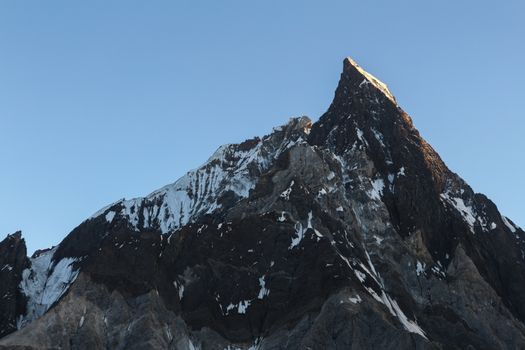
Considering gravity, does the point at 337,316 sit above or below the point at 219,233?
below

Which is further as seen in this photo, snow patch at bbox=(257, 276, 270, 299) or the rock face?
snow patch at bbox=(257, 276, 270, 299)

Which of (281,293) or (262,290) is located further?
(262,290)

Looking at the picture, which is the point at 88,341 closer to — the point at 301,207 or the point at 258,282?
the point at 258,282

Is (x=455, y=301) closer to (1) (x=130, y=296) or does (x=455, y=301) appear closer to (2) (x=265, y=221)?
(2) (x=265, y=221)

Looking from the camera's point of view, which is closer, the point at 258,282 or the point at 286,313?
the point at 286,313

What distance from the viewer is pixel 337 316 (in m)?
155

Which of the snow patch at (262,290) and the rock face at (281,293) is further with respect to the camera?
the snow patch at (262,290)

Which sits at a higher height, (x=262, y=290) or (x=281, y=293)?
(x=262, y=290)

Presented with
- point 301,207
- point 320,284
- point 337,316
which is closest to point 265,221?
point 301,207

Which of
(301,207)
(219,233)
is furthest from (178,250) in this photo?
(301,207)

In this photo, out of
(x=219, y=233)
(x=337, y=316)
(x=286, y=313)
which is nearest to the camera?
(x=337, y=316)

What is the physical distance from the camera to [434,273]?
189250 mm

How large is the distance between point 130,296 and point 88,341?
55.8 feet

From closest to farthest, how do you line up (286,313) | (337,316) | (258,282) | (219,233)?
(337,316)
(286,313)
(258,282)
(219,233)
